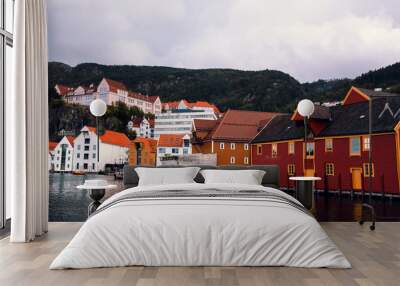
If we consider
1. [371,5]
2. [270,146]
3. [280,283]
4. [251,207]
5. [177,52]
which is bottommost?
[280,283]

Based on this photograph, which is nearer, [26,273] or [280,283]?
[280,283]

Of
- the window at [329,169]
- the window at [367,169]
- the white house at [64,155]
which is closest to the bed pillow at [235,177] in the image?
the window at [329,169]

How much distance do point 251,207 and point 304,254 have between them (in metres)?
0.55

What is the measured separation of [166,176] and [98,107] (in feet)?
4.67

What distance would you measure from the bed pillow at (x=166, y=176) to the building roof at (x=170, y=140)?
579 millimetres

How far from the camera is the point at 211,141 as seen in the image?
19.0 feet

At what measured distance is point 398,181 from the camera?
17.2 feet

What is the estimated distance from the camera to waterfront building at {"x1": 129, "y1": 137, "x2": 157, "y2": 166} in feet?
18.8

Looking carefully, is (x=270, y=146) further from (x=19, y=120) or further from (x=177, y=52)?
(x=19, y=120)

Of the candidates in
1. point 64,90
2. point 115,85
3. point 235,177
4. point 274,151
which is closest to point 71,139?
point 64,90

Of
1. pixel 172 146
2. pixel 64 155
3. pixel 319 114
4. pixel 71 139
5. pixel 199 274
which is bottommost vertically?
pixel 199 274

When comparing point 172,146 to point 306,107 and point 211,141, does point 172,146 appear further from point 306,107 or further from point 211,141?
point 306,107

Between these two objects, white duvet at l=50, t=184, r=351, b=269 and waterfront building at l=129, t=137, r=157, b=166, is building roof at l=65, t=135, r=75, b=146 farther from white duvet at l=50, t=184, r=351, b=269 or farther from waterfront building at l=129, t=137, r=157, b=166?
white duvet at l=50, t=184, r=351, b=269

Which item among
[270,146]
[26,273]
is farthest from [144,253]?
[270,146]
